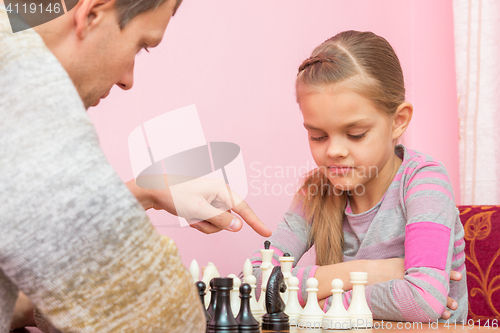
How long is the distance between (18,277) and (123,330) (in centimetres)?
10

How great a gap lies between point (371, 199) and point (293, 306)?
2.09ft

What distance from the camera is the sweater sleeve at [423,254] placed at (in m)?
1.03

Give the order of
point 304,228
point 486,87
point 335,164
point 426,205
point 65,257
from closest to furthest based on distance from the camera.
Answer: point 65,257 < point 426,205 < point 335,164 < point 304,228 < point 486,87

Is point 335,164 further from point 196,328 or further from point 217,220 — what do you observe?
point 196,328

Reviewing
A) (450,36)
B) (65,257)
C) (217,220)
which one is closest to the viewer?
(65,257)

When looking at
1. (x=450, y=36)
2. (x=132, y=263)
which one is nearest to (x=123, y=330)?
(x=132, y=263)

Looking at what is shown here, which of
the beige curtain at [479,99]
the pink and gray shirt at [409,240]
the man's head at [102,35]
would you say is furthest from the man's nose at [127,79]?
the beige curtain at [479,99]

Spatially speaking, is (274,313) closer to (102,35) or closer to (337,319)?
(337,319)

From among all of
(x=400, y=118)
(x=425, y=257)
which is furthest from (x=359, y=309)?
(x=400, y=118)

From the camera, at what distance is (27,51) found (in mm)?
438

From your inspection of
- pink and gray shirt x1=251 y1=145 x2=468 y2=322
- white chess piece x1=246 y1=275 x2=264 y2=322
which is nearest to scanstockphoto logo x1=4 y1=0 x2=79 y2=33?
white chess piece x1=246 y1=275 x2=264 y2=322

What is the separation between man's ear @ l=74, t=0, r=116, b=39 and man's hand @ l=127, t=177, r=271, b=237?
15.8 inches

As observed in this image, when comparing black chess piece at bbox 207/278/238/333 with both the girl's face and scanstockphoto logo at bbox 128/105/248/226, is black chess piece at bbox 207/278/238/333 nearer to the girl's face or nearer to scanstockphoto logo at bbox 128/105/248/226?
scanstockphoto logo at bbox 128/105/248/226

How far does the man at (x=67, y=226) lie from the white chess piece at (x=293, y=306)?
493 mm
